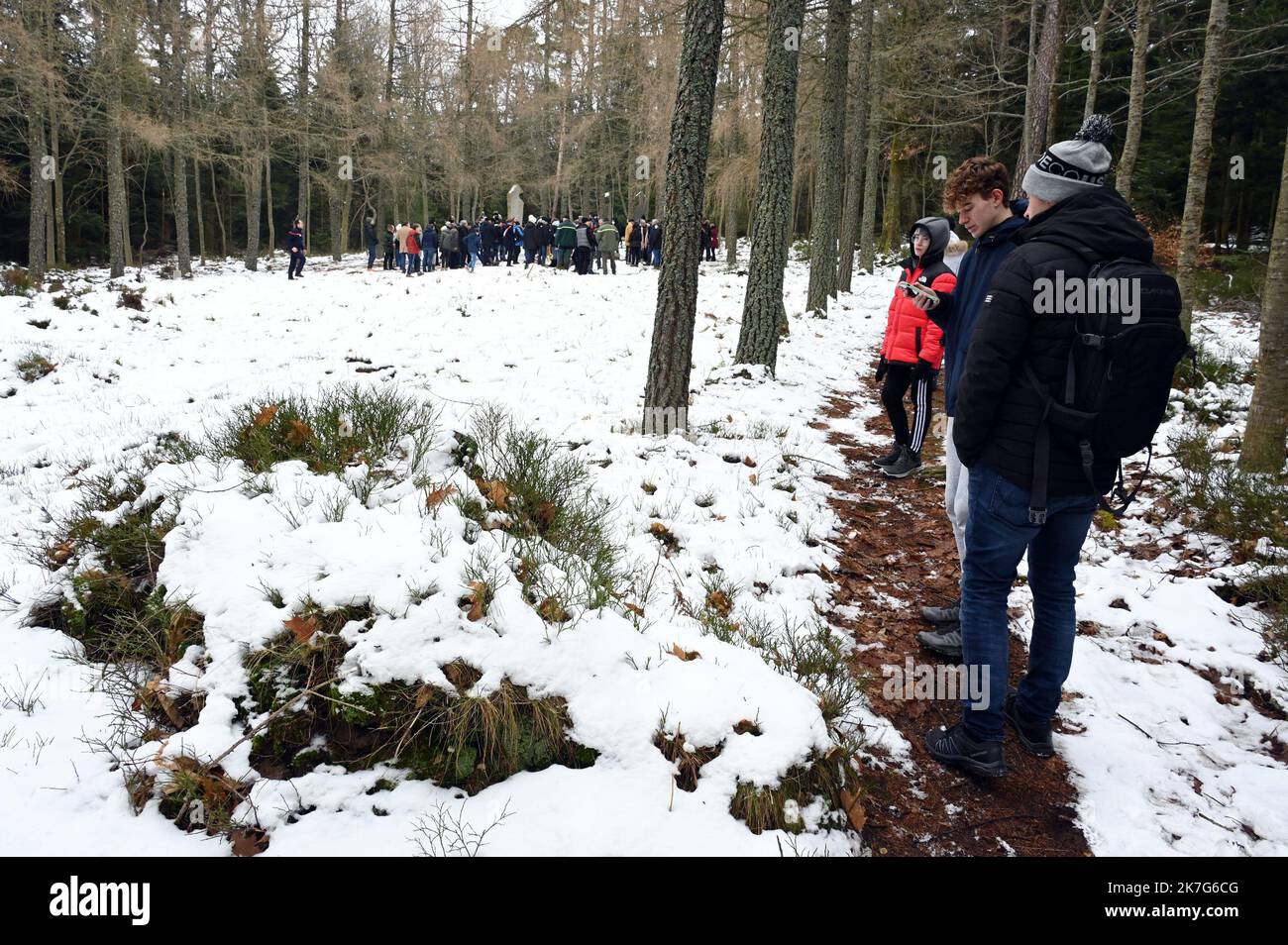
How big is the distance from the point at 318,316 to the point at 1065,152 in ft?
47.1

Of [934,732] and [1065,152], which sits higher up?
[1065,152]

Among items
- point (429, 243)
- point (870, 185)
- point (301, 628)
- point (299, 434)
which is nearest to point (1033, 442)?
point (301, 628)

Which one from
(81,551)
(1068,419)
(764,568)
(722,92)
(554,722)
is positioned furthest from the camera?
(722,92)

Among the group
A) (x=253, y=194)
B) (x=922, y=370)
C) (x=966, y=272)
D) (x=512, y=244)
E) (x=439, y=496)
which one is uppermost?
(x=253, y=194)

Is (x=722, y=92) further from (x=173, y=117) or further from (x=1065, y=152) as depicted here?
(x=173, y=117)

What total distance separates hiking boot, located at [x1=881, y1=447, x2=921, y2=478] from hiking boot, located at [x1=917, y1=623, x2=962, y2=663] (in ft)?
8.87

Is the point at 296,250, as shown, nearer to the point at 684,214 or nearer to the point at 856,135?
the point at 856,135

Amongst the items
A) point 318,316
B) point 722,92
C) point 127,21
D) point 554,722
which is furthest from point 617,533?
point 127,21

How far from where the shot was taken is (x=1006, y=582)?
282cm

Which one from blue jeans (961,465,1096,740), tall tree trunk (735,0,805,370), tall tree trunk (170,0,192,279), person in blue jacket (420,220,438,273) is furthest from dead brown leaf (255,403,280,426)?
person in blue jacket (420,220,438,273)

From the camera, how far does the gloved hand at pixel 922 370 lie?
585 cm

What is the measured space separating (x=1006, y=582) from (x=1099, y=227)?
1392 millimetres

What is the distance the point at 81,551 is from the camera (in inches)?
145

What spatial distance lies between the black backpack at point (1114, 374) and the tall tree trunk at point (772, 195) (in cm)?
642
